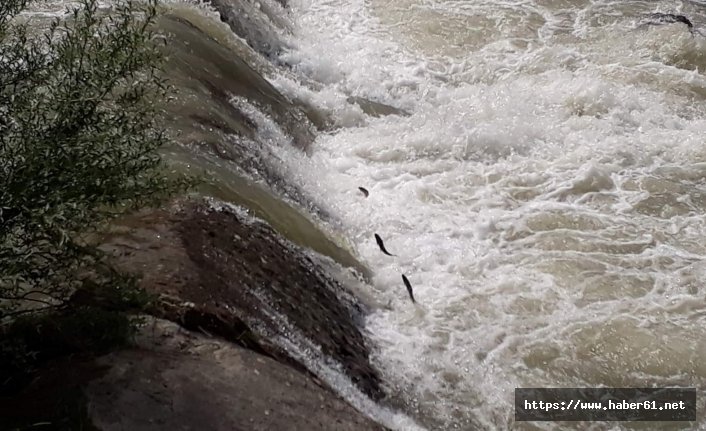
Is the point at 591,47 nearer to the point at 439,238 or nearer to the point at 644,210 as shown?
the point at 644,210

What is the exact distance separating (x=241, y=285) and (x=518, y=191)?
11.7ft

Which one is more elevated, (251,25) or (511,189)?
(251,25)

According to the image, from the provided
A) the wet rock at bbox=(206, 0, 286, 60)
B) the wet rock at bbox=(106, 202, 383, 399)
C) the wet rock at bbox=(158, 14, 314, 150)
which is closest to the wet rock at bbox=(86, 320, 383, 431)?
the wet rock at bbox=(106, 202, 383, 399)

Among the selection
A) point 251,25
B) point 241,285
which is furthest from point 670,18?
point 241,285

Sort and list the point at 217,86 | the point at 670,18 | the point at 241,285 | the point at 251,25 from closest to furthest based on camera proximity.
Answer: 1. the point at 241,285
2. the point at 217,86
3. the point at 251,25
4. the point at 670,18

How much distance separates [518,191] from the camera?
6129 millimetres

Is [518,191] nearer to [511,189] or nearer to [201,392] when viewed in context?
[511,189]

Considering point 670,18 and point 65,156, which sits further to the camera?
point 670,18

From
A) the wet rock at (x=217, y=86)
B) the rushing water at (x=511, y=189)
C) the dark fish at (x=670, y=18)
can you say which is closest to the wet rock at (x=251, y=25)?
the rushing water at (x=511, y=189)

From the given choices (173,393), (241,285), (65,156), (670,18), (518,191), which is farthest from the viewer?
(670,18)

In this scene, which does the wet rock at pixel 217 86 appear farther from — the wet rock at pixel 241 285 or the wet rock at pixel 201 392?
the wet rock at pixel 201 392

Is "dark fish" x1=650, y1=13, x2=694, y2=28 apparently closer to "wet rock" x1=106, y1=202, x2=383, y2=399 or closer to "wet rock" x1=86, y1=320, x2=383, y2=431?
"wet rock" x1=106, y1=202, x2=383, y2=399

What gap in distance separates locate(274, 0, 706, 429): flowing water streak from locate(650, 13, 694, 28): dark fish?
20 centimetres

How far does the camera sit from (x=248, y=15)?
316 inches
